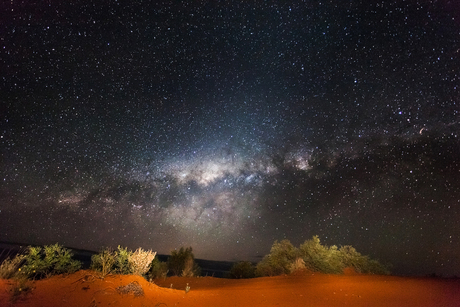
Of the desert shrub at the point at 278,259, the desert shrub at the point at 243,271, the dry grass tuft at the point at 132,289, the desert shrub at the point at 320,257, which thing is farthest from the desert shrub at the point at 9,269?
the desert shrub at the point at 243,271

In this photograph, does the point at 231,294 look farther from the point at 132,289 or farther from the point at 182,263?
the point at 182,263

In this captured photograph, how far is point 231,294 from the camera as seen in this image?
32.7ft

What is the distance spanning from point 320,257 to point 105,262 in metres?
12.8

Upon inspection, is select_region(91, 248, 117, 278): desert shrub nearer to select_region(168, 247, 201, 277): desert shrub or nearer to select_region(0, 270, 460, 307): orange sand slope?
select_region(0, 270, 460, 307): orange sand slope

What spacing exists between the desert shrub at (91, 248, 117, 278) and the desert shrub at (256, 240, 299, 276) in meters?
11.5

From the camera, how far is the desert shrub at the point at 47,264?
27.8 ft

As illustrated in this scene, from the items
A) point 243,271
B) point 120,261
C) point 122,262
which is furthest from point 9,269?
point 243,271

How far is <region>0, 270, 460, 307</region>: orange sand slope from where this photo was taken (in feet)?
24.2

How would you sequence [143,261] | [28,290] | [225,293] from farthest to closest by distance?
[143,261] → [225,293] → [28,290]

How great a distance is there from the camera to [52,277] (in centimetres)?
845

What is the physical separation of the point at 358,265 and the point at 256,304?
11.1m

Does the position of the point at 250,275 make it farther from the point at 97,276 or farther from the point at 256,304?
the point at 97,276

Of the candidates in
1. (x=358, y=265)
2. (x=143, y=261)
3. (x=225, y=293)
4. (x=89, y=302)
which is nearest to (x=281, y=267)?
(x=358, y=265)

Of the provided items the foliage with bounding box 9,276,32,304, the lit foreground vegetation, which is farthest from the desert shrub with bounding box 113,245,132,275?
the foliage with bounding box 9,276,32,304
